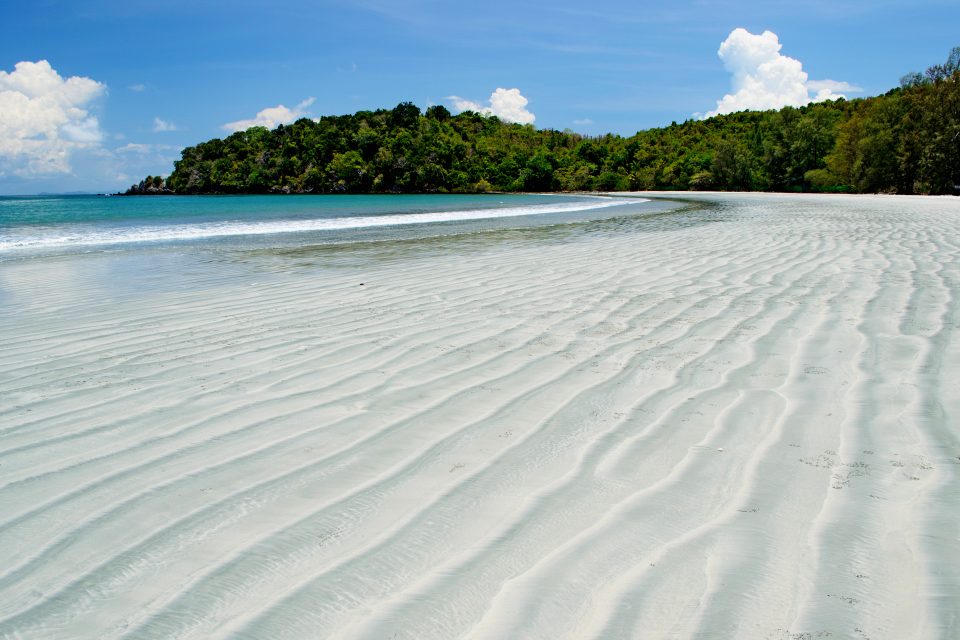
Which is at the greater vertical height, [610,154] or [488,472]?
[610,154]

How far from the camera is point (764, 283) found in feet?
20.0

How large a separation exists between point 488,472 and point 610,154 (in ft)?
346

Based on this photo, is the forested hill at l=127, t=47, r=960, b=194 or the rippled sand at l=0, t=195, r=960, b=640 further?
the forested hill at l=127, t=47, r=960, b=194

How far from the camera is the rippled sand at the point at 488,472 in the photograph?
1572 millimetres

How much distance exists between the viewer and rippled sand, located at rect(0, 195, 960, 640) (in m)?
1.57

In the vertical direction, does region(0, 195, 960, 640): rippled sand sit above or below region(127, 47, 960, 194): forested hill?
below

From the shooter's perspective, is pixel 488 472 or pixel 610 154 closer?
pixel 488 472

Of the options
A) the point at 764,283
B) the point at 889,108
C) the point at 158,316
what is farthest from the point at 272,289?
the point at 889,108

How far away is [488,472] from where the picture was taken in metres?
2.29

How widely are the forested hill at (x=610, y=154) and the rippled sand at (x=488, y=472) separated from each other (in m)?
50.4

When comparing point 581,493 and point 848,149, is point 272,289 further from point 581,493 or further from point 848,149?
point 848,149

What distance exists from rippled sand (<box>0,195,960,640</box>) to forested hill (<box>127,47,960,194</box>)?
50.4 meters

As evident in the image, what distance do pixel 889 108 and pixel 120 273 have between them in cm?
5520

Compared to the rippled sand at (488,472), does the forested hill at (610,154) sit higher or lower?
higher
